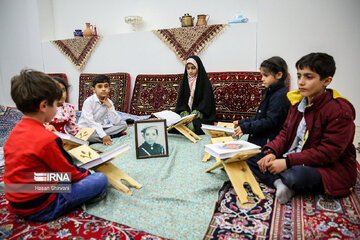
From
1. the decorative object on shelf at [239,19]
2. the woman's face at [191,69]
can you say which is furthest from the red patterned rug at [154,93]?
the decorative object on shelf at [239,19]

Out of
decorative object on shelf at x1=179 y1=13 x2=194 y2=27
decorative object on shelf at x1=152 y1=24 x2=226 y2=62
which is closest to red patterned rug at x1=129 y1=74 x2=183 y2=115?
decorative object on shelf at x1=152 y1=24 x2=226 y2=62

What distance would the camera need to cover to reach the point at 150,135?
255 centimetres

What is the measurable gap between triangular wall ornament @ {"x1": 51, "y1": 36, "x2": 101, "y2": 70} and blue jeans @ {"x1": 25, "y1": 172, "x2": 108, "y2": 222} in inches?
156

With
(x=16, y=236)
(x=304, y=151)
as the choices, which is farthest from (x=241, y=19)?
(x=16, y=236)

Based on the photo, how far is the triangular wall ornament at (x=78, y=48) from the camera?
16.3 feet

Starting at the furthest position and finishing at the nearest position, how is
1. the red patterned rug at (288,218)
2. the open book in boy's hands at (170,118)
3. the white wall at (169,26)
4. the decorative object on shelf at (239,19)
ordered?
the decorative object on shelf at (239,19) < the white wall at (169,26) < the open book in boy's hands at (170,118) < the red patterned rug at (288,218)

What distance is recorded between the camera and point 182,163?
7.91ft

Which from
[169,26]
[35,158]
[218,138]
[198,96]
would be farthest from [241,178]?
[169,26]

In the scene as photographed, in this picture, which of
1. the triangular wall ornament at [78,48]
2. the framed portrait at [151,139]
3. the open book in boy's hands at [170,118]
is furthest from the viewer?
the triangular wall ornament at [78,48]

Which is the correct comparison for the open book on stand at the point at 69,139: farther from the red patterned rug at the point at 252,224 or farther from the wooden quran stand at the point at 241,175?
the wooden quran stand at the point at 241,175

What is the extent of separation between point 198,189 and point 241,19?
2912 mm

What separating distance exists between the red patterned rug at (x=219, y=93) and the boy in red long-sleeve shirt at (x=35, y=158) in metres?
2.57

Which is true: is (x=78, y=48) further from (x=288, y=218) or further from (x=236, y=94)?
(x=288, y=218)

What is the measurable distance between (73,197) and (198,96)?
2.26 metres
